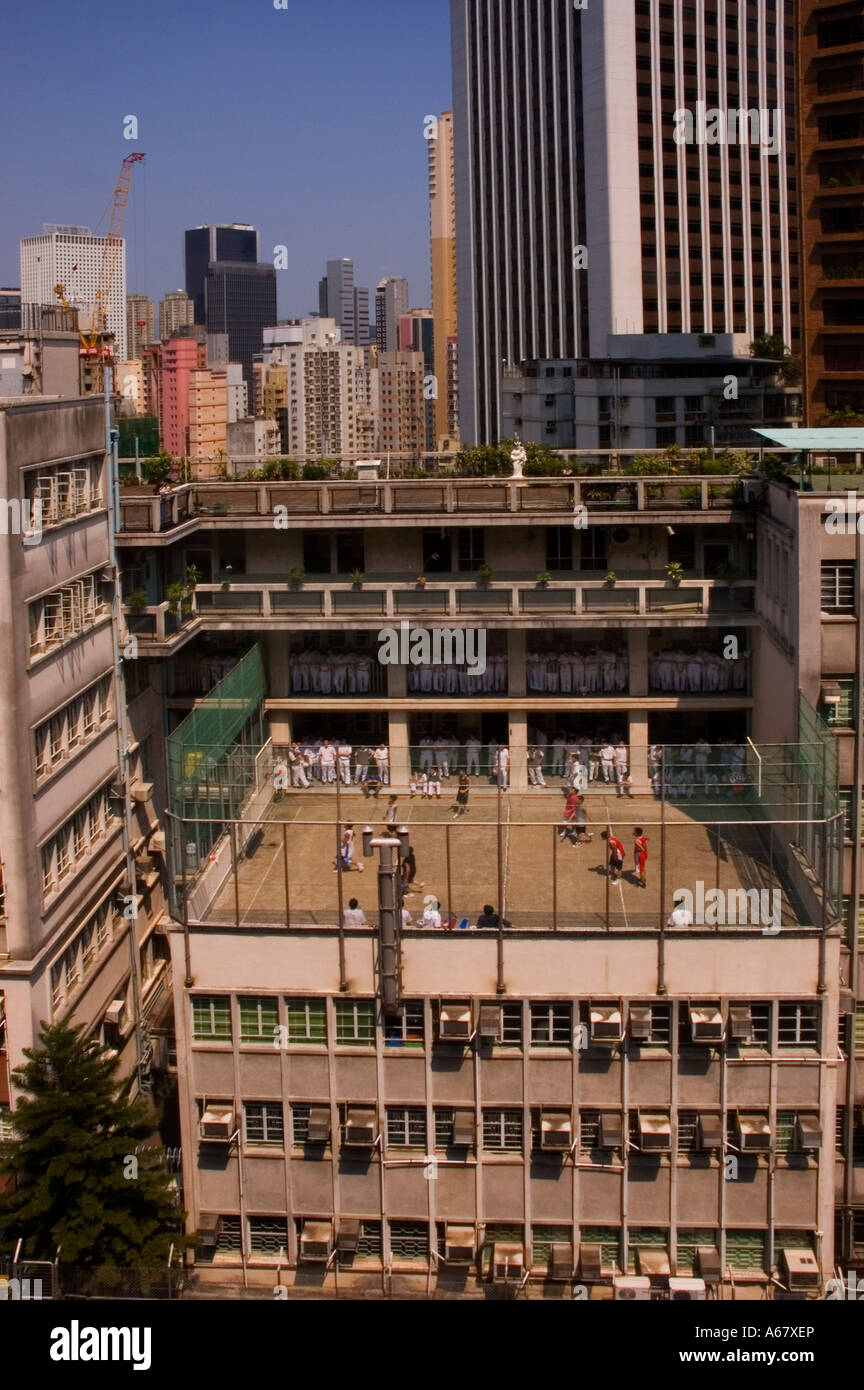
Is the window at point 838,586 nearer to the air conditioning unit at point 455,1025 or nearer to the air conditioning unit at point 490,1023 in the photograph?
the air conditioning unit at point 490,1023

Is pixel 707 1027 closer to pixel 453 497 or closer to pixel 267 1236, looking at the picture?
pixel 267 1236

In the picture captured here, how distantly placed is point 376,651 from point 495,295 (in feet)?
345

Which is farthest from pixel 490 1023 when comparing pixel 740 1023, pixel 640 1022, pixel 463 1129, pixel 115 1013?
pixel 115 1013

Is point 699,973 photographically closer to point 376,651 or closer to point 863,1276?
point 863,1276

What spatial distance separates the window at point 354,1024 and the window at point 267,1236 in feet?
12.0

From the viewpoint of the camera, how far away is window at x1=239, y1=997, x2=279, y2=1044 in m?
27.5

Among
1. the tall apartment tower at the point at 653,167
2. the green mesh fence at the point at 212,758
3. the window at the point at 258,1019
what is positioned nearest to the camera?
the window at the point at 258,1019

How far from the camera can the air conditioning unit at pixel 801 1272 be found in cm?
2672

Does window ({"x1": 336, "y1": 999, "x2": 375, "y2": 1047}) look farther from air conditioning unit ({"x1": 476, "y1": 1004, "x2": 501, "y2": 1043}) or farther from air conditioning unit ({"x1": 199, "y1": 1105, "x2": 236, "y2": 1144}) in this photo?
air conditioning unit ({"x1": 199, "y1": 1105, "x2": 236, "y2": 1144})

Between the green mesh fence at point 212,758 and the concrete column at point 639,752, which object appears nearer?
the green mesh fence at point 212,758

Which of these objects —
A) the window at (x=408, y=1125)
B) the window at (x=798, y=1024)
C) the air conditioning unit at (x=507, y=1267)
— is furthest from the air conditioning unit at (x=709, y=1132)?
the window at (x=408, y=1125)

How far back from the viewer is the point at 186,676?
136 ft

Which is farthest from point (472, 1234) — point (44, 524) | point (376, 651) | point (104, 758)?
point (376, 651)

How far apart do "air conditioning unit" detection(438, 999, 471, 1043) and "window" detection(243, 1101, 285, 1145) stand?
11.1 ft
